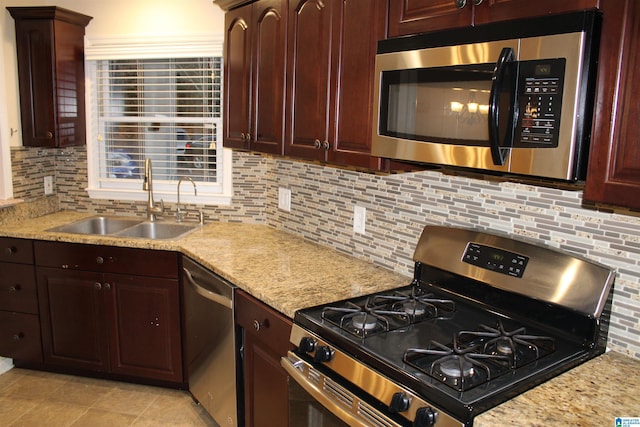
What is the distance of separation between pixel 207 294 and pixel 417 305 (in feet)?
3.63

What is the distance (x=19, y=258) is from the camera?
308cm

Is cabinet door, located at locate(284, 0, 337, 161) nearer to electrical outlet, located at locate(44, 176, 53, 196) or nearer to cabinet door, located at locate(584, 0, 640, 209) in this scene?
cabinet door, located at locate(584, 0, 640, 209)

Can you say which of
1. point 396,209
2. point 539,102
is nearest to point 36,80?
point 396,209

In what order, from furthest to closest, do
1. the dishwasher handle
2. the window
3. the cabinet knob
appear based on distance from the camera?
the window → the dishwasher handle → the cabinet knob

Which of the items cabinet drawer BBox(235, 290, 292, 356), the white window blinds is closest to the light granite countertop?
cabinet drawer BBox(235, 290, 292, 356)

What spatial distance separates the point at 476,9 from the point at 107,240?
2300mm

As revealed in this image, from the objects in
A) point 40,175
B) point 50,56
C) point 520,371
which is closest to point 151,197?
point 40,175

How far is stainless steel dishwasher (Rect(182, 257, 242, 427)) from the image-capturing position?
2.37 meters

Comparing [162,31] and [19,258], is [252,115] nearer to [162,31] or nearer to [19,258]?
[162,31]

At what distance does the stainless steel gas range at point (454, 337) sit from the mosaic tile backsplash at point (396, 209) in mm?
72

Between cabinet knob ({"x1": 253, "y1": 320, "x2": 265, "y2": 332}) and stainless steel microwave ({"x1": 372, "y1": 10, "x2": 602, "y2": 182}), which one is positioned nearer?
stainless steel microwave ({"x1": 372, "y1": 10, "x2": 602, "y2": 182})

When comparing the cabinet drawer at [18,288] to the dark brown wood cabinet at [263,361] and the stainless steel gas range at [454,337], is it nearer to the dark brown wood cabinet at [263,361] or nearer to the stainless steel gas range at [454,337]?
the dark brown wood cabinet at [263,361]

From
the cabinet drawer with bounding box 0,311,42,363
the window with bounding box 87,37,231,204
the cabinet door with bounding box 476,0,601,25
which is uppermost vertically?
the cabinet door with bounding box 476,0,601,25

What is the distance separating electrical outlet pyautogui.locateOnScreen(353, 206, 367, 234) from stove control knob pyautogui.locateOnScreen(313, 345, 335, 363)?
98 cm
